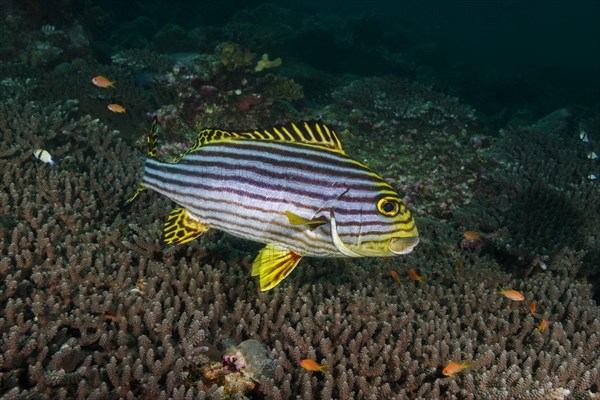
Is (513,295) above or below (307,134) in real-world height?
below

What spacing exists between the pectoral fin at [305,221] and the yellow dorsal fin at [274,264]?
30 cm

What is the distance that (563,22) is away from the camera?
96.8 meters

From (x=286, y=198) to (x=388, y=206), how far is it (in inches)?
25.2

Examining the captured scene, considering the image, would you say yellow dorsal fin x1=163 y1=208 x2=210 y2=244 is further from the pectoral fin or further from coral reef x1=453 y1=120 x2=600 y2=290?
coral reef x1=453 y1=120 x2=600 y2=290

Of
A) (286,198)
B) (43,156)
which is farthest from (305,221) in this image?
(43,156)

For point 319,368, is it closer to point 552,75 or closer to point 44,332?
point 44,332

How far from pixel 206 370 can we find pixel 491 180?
→ 687 cm

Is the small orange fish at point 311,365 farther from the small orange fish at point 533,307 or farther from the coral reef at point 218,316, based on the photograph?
the small orange fish at point 533,307

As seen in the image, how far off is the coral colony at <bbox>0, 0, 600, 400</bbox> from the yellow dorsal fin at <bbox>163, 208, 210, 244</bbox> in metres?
0.02

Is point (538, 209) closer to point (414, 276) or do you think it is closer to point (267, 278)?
point (414, 276)

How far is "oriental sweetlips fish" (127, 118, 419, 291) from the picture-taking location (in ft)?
7.92

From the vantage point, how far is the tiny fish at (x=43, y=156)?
5.35m

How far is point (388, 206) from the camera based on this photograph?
93.6 inches

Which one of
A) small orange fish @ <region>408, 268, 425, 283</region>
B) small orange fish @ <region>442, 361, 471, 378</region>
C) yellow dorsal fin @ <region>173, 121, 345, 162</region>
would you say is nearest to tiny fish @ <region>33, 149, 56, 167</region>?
yellow dorsal fin @ <region>173, 121, 345, 162</region>
